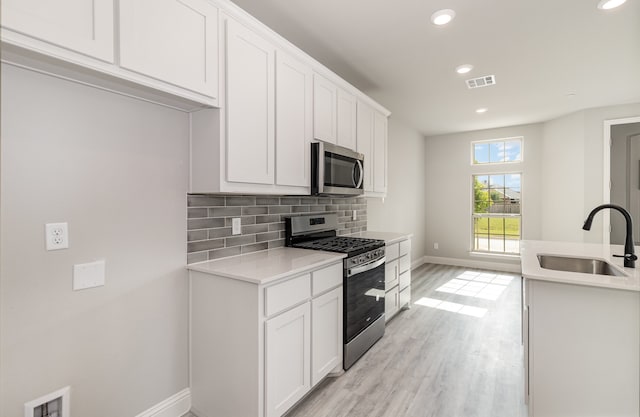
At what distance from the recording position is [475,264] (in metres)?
6.09

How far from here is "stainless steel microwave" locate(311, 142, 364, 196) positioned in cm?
253

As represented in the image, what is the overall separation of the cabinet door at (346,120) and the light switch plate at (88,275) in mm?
2096

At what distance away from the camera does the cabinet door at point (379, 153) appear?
145 inches

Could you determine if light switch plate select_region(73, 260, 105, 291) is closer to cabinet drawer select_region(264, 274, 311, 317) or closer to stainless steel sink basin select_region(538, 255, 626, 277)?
cabinet drawer select_region(264, 274, 311, 317)

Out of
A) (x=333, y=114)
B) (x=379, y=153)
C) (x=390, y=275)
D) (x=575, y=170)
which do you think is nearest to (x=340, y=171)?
(x=333, y=114)

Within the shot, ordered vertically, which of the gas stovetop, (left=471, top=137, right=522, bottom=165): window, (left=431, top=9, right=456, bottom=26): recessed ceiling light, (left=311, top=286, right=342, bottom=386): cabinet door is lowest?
(left=311, top=286, right=342, bottom=386): cabinet door

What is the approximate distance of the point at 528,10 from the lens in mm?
2193

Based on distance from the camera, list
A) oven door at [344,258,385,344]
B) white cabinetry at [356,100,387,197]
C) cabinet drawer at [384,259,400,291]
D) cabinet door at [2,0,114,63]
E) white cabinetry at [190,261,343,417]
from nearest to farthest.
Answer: cabinet door at [2,0,114,63], white cabinetry at [190,261,343,417], oven door at [344,258,385,344], cabinet drawer at [384,259,400,291], white cabinetry at [356,100,387,197]

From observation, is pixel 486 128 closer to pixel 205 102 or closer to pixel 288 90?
pixel 288 90

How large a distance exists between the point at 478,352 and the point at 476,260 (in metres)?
3.72

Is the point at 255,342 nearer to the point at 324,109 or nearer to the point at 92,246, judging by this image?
the point at 92,246

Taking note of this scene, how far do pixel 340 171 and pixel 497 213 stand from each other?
4.55 metres

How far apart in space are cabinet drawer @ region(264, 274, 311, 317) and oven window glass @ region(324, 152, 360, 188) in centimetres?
95

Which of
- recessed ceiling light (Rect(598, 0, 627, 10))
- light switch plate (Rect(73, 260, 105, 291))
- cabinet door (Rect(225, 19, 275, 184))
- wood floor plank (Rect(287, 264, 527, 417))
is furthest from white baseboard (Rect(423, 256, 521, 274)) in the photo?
light switch plate (Rect(73, 260, 105, 291))
